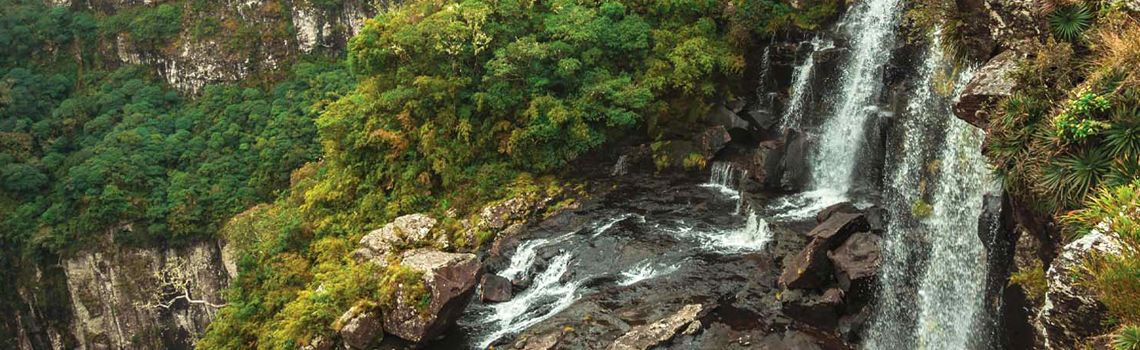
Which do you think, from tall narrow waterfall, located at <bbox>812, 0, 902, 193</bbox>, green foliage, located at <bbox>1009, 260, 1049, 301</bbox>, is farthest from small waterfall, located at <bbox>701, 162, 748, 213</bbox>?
green foliage, located at <bbox>1009, 260, 1049, 301</bbox>

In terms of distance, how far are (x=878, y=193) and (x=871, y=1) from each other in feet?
18.5

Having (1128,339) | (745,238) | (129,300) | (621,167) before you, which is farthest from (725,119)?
(129,300)

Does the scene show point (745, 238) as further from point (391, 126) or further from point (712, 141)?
point (391, 126)

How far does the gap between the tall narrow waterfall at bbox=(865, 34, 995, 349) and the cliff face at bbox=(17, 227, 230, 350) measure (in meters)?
32.8

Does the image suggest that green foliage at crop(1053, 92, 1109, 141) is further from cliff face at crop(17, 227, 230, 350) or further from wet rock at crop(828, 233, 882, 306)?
cliff face at crop(17, 227, 230, 350)

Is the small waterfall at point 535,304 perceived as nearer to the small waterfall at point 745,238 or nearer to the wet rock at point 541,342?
the wet rock at point 541,342

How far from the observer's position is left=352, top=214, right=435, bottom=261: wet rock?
1642 centimetres

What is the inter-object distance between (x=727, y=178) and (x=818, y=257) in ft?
20.4

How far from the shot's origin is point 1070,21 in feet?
29.9

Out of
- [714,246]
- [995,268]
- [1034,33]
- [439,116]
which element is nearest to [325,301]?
[439,116]

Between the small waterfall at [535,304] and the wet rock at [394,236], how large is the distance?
3714mm

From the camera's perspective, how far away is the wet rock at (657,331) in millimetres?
11750

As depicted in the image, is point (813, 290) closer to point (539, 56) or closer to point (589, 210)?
point (589, 210)

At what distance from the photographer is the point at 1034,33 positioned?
31.7 ft
